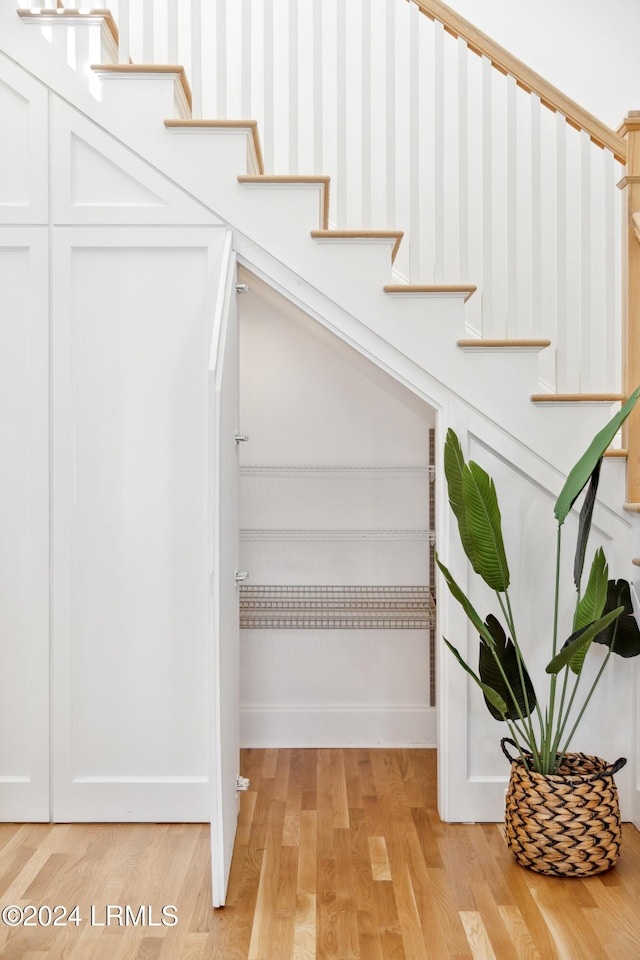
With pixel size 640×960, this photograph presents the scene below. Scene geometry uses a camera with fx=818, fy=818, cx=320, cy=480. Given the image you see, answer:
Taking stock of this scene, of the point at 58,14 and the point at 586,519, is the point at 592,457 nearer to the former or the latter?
the point at 586,519

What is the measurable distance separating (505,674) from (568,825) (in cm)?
45

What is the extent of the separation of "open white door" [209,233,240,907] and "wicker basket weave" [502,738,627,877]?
0.87m

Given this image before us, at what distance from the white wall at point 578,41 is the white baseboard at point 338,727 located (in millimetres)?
2850

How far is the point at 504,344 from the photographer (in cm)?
268

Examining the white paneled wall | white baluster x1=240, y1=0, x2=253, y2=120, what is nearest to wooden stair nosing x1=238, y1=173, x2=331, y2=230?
the white paneled wall

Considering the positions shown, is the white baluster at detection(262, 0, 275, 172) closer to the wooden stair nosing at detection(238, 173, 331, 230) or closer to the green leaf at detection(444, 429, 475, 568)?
the wooden stair nosing at detection(238, 173, 331, 230)

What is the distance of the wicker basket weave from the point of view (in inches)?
91.5

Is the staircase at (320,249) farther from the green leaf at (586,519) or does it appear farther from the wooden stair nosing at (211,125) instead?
the green leaf at (586,519)

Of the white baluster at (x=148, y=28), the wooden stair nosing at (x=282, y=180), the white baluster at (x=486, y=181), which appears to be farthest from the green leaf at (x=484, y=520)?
the white baluster at (x=148, y=28)

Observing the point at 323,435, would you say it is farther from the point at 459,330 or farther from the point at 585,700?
the point at 585,700

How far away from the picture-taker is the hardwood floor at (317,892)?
1.98 m

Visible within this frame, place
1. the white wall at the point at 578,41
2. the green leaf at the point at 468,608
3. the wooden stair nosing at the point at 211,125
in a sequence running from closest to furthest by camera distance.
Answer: the green leaf at the point at 468,608
the wooden stair nosing at the point at 211,125
the white wall at the point at 578,41

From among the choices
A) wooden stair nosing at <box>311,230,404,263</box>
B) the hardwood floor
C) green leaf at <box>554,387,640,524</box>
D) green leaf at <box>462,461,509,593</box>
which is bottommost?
the hardwood floor

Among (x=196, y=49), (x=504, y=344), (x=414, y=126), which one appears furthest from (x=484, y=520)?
(x=196, y=49)
